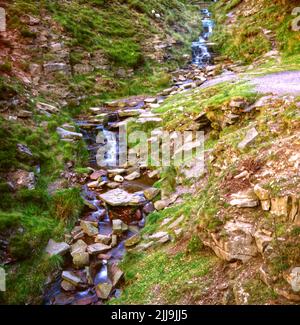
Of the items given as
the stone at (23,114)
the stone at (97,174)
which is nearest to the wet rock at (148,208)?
the stone at (97,174)

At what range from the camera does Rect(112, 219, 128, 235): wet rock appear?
354 inches

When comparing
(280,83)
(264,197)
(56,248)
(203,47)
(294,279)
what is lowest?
(56,248)

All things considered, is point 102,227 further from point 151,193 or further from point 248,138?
point 248,138

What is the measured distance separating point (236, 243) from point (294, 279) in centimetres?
120

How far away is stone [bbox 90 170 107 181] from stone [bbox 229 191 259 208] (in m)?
5.92

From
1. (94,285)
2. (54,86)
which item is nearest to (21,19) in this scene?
(54,86)

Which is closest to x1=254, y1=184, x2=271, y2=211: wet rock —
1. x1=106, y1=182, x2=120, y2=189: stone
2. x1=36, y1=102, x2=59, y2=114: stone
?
x1=106, y1=182, x2=120, y2=189: stone

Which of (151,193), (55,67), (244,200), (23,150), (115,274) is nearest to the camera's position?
(244,200)

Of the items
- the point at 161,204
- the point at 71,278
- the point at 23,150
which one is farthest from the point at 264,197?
the point at 23,150

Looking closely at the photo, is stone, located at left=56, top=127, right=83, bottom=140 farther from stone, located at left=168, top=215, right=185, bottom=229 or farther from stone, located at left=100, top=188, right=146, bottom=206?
stone, located at left=168, top=215, right=185, bottom=229

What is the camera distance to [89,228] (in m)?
9.16

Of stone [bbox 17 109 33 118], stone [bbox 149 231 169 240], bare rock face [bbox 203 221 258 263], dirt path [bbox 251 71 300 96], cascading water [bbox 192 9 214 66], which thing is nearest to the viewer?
bare rock face [bbox 203 221 258 263]

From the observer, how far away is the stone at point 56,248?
8.41m
